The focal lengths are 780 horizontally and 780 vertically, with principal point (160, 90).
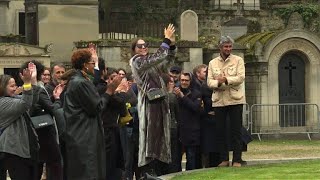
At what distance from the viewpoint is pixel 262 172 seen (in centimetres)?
1280

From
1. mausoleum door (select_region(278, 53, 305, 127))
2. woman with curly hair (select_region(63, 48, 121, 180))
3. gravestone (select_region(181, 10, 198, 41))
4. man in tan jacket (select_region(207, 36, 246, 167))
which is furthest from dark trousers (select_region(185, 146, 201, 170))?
mausoleum door (select_region(278, 53, 305, 127))

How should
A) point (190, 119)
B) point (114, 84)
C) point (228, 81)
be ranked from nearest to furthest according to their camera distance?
point (114, 84), point (228, 81), point (190, 119)

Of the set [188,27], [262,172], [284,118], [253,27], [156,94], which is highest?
[253,27]

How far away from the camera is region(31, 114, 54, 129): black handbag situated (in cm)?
1180

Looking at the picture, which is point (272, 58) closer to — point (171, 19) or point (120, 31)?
point (120, 31)

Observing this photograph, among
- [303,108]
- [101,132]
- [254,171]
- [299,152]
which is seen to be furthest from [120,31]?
[101,132]

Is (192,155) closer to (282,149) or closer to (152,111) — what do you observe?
(152,111)

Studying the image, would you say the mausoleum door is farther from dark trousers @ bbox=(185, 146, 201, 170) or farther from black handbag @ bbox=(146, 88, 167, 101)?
black handbag @ bbox=(146, 88, 167, 101)

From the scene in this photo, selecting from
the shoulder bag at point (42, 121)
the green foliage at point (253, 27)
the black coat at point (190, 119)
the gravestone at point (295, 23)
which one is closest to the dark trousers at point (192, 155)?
the black coat at point (190, 119)

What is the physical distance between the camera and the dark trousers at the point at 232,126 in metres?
13.8

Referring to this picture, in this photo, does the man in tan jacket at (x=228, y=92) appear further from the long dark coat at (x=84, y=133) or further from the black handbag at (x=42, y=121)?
the long dark coat at (x=84, y=133)

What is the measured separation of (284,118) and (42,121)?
1478 cm

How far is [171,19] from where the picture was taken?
114 ft

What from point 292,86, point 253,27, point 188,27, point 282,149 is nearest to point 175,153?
point 282,149
